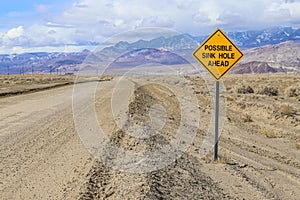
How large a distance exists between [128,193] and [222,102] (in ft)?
68.3

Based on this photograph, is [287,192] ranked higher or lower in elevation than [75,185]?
lower

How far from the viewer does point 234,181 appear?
767 cm

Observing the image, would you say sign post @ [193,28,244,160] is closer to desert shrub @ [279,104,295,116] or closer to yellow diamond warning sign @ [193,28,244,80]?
yellow diamond warning sign @ [193,28,244,80]

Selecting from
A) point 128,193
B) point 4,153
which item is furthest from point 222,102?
point 128,193

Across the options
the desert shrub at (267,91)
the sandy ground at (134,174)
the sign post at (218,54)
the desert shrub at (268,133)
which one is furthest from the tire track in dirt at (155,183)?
the desert shrub at (267,91)

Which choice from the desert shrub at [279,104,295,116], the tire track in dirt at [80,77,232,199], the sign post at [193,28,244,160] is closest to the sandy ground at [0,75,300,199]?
the tire track in dirt at [80,77,232,199]

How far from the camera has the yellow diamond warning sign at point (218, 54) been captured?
855cm

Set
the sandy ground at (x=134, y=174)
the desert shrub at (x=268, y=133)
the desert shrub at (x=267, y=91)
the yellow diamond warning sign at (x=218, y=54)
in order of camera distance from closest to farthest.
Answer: the sandy ground at (x=134, y=174)
the yellow diamond warning sign at (x=218, y=54)
the desert shrub at (x=268, y=133)
the desert shrub at (x=267, y=91)

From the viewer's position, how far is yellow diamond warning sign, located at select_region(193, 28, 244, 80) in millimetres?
8547

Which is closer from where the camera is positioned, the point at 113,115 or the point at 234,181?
the point at 234,181

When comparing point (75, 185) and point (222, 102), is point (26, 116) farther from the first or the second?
point (222, 102)

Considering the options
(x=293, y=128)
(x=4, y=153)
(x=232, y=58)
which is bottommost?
(x=293, y=128)

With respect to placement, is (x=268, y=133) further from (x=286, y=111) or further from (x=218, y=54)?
(x=218, y=54)

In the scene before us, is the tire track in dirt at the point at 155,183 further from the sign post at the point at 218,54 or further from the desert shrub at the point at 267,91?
the desert shrub at the point at 267,91
